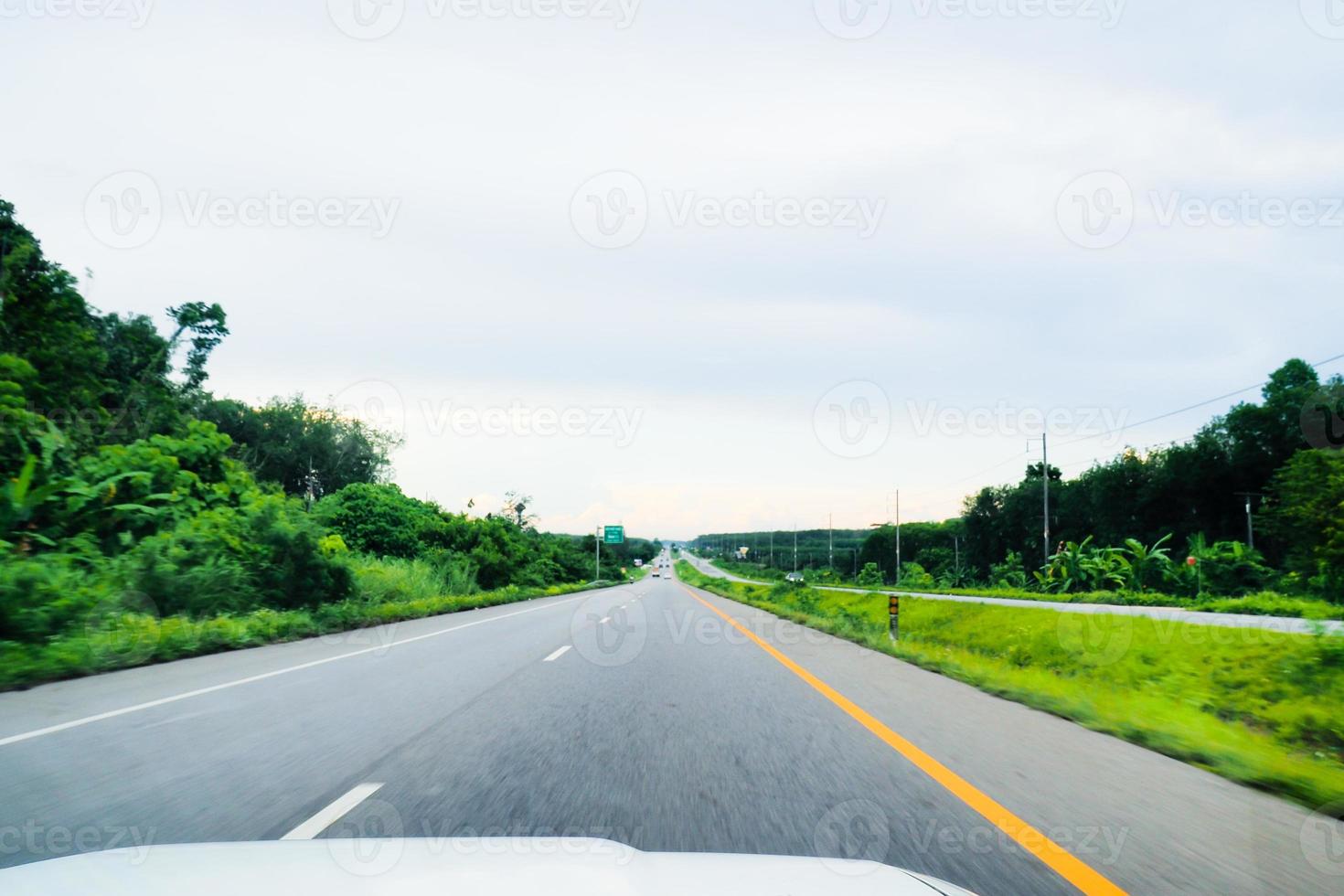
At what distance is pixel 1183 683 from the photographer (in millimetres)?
12688

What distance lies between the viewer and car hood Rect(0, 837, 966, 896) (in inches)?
98.7

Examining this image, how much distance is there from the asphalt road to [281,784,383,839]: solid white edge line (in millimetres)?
23

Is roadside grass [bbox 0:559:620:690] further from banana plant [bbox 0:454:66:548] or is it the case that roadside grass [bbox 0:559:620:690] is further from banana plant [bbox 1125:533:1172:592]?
banana plant [bbox 1125:533:1172:592]

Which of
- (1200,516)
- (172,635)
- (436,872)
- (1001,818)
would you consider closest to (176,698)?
(172,635)

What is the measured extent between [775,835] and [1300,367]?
254 feet

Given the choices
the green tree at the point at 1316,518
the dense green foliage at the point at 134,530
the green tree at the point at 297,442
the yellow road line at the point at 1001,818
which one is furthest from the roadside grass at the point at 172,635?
the green tree at the point at 297,442

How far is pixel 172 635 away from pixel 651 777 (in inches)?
403

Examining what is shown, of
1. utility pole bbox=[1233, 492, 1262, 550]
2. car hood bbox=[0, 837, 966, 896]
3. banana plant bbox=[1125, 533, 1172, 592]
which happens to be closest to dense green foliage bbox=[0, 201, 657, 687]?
car hood bbox=[0, 837, 966, 896]

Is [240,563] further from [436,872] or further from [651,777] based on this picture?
[436,872]

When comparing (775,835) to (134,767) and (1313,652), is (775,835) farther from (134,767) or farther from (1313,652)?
(1313,652)

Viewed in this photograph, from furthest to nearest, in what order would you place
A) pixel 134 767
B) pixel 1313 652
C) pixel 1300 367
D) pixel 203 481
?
pixel 1300 367 < pixel 203 481 < pixel 1313 652 < pixel 134 767

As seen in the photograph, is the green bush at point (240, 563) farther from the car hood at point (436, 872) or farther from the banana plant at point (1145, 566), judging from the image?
the banana plant at point (1145, 566)

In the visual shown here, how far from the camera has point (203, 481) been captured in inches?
805

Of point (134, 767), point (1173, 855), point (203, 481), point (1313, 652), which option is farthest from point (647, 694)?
point (203, 481)
